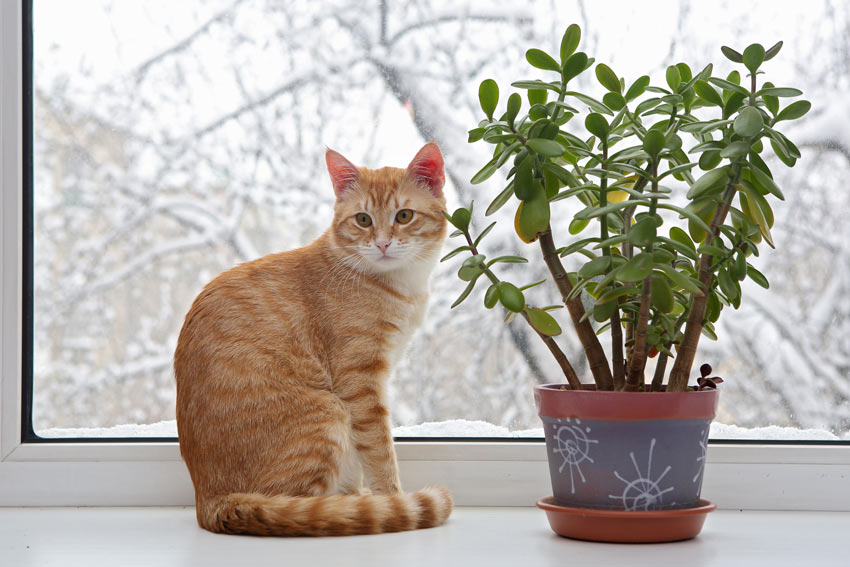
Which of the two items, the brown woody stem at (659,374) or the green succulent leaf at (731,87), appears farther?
the brown woody stem at (659,374)

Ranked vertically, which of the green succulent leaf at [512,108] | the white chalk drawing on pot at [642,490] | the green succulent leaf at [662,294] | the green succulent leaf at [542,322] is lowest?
the white chalk drawing on pot at [642,490]

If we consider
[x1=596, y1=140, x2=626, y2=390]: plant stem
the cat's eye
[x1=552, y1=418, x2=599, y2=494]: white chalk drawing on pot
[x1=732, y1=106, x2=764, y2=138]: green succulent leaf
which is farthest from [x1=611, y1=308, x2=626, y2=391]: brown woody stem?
the cat's eye

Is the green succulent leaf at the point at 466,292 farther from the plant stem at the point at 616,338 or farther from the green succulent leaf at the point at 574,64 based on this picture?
the green succulent leaf at the point at 574,64

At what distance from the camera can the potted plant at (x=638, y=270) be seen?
1.13 m

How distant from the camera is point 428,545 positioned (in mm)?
1189

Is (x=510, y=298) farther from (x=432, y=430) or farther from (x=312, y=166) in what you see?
(x=312, y=166)

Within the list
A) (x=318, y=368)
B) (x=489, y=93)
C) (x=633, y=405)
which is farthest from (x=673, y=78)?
(x=318, y=368)

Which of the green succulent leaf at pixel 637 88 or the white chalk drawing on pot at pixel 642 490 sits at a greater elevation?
the green succulent leaf at pixel 637 88

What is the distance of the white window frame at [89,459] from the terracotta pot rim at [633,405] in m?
0.36

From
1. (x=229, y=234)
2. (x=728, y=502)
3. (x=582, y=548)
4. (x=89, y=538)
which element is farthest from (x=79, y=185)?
(x=728, y=502)

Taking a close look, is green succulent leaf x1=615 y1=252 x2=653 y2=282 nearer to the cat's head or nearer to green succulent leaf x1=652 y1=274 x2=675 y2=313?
green succulent leaf x1=652 y1=274 x2=675 y2=313

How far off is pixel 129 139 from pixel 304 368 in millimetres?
611

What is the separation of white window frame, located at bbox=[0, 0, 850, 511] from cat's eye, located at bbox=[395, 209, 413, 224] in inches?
16.2

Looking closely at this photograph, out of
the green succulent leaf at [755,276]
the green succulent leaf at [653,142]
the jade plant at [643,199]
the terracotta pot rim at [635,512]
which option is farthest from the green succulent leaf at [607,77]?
the terracotta pot rim at [635,512]
